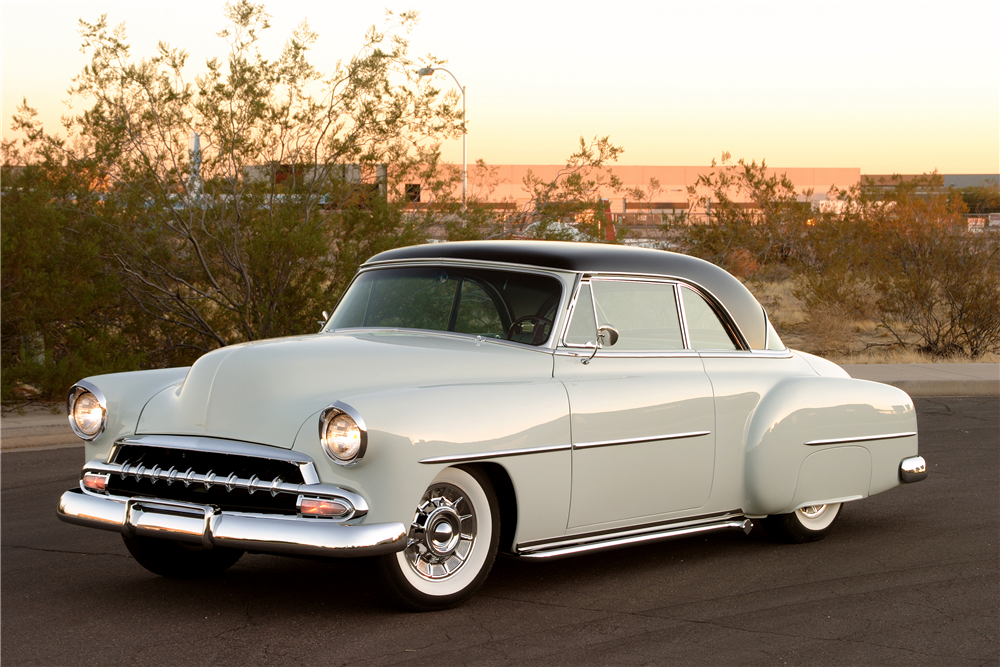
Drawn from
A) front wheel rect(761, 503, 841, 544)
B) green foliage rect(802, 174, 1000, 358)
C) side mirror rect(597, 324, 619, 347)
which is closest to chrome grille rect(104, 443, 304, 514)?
side mirror rect(597, 324, 619, 347)

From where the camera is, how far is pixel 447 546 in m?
4.70

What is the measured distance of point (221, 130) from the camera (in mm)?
13023

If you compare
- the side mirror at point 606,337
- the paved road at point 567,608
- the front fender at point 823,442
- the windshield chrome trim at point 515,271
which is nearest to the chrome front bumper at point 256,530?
the paved road at point 567,608

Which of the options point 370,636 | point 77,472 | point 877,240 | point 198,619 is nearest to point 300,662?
point 370,636

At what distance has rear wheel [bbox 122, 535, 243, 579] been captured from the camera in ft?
17.2

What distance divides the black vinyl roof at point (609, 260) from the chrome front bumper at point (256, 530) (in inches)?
72.6

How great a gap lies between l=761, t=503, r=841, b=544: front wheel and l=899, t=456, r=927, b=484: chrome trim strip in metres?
0.47

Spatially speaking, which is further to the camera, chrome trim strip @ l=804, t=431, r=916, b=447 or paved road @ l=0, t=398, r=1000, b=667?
chrome trim strip @ l=804, t=431, r=916, b=447

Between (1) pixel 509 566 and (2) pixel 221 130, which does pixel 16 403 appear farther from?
(1) pixel 509 566

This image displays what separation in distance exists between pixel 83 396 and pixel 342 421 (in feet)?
5.02

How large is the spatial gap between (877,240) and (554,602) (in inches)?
822

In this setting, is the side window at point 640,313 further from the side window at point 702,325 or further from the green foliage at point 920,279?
the green foliage at point 920,279

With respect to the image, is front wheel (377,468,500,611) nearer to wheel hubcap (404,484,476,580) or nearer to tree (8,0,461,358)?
wheel hubcap (404,484,476,580)

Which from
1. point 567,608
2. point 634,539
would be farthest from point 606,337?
point 567,608
